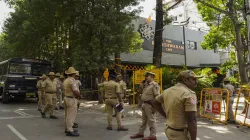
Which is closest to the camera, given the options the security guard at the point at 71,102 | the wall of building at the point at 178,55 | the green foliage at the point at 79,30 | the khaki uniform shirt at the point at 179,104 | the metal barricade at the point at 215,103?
the khaki uniform shirt at the point at 179,104

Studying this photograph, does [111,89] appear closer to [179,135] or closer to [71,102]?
[71,102]

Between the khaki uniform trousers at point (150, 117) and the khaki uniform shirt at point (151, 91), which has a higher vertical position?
the khaki uniform shirt at point (151, 91)

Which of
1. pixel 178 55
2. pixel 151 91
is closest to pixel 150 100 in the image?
pixel 151 91

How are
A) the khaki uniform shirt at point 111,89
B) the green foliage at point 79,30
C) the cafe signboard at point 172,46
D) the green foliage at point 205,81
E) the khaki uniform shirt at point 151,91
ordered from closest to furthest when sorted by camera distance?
1. the khaki uniform shirt at point 151,91
2. the khaki uniform shirt at point 111,89
3. the green foliage at point 205,81
4. the green foliage at point 79,30
5. the cafe signboard at point 172,46

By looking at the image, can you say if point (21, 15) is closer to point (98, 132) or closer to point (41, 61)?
point (41, 61)

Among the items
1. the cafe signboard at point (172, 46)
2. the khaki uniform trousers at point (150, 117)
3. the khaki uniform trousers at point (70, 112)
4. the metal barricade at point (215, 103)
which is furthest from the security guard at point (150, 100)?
the cafe signboard at point (172, 46)

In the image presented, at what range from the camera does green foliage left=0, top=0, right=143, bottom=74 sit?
565 inches

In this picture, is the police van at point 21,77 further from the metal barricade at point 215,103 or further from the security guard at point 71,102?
the metal barricade at point 215,103

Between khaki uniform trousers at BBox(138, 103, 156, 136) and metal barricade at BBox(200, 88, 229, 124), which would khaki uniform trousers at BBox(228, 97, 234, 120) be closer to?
metal barricade at BBox(200, 88, 229, 124)

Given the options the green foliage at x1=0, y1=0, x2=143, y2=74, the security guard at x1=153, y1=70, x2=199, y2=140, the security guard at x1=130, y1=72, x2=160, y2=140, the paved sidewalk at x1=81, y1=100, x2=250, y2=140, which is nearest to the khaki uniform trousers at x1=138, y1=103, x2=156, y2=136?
the security guard at x1=130, y1=72, x2=160, y2=140

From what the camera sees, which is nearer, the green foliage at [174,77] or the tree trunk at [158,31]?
the green foliage at [174,77]

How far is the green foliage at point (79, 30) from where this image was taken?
14352 millimetres

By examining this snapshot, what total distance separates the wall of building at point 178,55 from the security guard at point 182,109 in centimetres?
1951

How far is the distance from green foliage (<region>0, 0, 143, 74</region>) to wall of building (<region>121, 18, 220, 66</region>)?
5752mm
